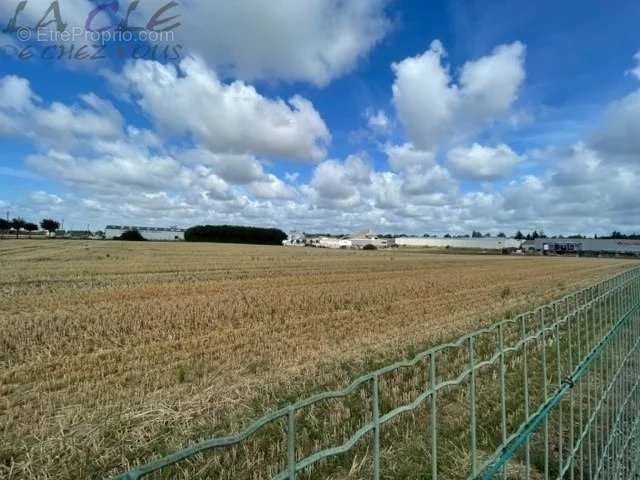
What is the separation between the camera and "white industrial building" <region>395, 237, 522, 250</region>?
166 meters

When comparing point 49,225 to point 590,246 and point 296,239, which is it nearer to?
point 296,239

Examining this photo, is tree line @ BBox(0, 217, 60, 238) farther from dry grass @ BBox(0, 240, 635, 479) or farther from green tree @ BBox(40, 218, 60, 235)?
dry grass @ BBox(0, 240, 635, 479)

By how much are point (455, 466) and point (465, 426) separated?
998mm

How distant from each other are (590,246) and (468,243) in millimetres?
45255

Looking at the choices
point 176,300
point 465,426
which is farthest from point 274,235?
point 465,426

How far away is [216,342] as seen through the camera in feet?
31.3

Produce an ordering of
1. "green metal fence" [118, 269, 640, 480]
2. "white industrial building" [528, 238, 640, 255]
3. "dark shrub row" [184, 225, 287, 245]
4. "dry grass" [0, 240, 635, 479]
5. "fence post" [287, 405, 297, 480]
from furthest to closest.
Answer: "dark shrub row" [184, 225, 287, 245] < "white industrial building" [528, 238, 640, 255] < "dry grass" [0, 240, 635, 479] < "green metal fence" [118, 269, 640, 480] < "fence post" [287, 405, 297, 480]

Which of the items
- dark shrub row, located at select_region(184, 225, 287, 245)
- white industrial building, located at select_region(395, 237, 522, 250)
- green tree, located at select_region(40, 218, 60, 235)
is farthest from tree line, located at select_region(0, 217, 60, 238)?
white industrial building, located at select_region(395, 237, 522, 250)

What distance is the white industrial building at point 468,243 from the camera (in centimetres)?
16588

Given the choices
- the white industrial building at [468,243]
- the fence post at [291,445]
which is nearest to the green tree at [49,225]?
the white industrial building at [468,243]

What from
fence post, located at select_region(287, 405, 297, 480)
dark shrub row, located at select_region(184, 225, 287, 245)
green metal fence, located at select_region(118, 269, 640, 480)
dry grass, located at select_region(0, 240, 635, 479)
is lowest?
dry grass, located at select_region(0, 240, 635, 479)

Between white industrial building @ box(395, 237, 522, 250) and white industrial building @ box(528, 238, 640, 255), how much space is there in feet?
50.0

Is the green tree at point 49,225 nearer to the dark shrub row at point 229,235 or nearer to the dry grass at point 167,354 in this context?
the dark shrub row at point 229,235

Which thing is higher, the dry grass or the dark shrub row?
the dark shrub row
